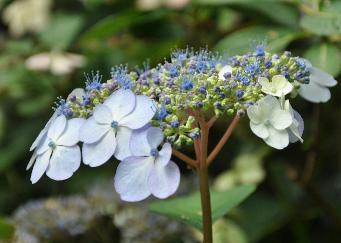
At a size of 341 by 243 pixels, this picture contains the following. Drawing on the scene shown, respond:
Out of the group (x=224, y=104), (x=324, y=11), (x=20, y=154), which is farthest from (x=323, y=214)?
(x=224, y=104)

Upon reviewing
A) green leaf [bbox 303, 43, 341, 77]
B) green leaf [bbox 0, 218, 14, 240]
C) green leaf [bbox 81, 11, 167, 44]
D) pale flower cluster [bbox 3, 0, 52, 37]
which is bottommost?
pale flower cluster [bbox 3, 0, 52, 37]

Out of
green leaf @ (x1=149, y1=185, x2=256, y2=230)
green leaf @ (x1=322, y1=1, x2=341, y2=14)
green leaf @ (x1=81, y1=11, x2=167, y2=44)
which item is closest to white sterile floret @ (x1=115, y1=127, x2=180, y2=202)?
green leaf @ (x1=149, y1=185, x2=256, y2=230)

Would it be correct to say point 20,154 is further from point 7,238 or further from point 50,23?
point 7,238

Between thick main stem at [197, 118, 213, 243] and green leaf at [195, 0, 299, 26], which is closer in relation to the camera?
thick main stem at [197, 118, 213, 243]

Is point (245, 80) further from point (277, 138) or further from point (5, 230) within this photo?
point (5, 230)

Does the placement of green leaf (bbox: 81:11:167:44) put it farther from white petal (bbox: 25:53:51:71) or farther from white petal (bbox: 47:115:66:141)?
white petal (bbox: 47:115:66:141)

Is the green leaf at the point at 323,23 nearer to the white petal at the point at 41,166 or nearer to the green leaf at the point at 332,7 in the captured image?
the green leaf at the point at 332,7
